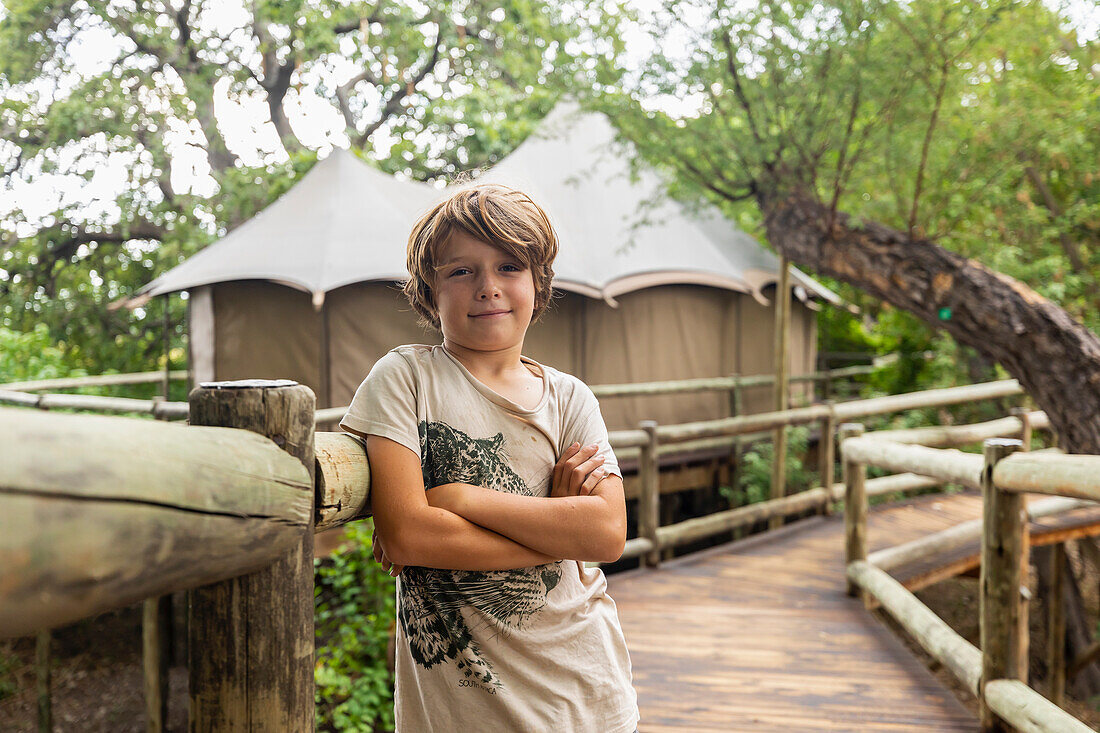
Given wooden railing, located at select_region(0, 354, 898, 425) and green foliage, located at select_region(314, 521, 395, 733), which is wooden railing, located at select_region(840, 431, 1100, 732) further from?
green foliage, located at select_region(314, 521, 395, 733)

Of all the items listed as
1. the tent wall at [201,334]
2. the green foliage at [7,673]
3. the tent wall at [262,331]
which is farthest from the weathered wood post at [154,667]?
the green foliage at [7,673]

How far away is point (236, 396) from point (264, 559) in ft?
0.67

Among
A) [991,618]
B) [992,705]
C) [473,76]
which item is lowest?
[992,705]

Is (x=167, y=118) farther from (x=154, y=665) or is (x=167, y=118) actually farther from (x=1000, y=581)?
(x=1000, y=581)

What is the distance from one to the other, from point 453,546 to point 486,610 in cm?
13

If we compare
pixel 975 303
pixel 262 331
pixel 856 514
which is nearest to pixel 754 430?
pixel 856 514

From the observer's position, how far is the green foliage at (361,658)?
3781mm

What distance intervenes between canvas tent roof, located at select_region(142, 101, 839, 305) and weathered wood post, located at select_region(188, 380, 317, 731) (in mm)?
5886

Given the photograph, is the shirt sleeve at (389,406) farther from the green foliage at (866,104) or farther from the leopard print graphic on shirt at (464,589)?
the green foliage at (866,104)

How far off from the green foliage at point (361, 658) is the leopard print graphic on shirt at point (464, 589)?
280cm

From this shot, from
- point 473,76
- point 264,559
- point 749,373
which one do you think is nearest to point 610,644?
point 264,559

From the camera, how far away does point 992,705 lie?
272 cm

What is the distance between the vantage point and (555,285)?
23.8 ft

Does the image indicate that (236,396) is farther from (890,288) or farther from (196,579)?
(890,288)
